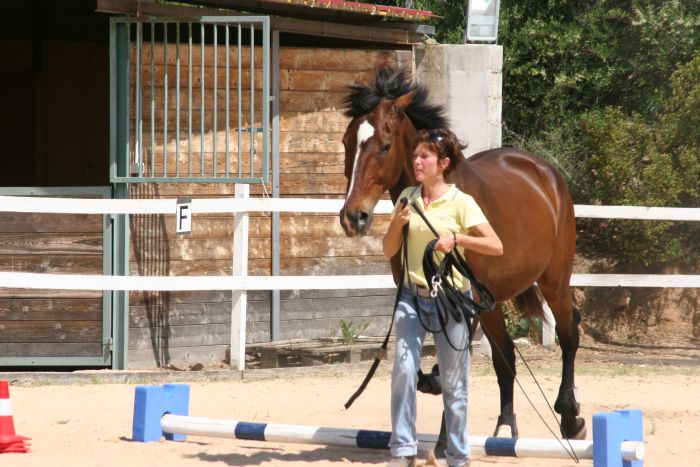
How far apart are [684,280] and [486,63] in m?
2.74

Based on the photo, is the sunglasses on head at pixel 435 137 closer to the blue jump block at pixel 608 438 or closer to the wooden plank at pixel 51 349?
the blue jump block at pixel 608 438

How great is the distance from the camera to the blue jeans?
15.1 feet

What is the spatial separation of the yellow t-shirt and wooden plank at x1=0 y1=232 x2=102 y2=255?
15.2 feet

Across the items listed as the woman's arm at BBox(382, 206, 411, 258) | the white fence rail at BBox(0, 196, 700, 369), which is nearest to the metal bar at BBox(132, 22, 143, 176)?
the white fence rail at BBox(0, 196, 700, 369)

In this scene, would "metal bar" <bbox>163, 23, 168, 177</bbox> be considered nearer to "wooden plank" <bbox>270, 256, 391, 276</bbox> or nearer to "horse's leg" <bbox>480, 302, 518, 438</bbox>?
"wooden plank" <bbox>270, 256, 391, 276</bbox>

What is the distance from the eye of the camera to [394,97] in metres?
5.18

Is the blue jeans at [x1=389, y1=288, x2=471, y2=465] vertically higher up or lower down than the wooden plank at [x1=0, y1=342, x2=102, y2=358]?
higher up

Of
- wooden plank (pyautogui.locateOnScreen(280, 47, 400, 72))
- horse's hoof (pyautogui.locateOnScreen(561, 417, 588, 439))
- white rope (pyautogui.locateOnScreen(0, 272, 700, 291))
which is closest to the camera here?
horse's hoof (pyautogui.locateOnScreen(561, 417, 588, 439))

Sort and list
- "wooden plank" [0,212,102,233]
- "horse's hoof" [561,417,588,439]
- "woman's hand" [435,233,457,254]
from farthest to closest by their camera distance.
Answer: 1. "wooden plank" [0,212,102,233]
2. "horse's hoof" [561,417,588,439]
3. "woman's hand" [435,233,457,254]

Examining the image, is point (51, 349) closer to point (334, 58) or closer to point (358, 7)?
point (334, 58)

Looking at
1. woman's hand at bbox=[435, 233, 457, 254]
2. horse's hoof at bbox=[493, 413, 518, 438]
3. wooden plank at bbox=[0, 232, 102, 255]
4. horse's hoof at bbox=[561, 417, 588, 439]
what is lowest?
horse's hoof at bbox=[561, 417, 588, 439]

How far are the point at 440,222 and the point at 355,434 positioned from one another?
1.17m

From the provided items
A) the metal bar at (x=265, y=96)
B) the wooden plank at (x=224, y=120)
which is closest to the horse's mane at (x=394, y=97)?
the metal bar at (x=265, y=96)

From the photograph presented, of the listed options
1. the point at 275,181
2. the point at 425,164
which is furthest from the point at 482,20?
the point at 425,164
